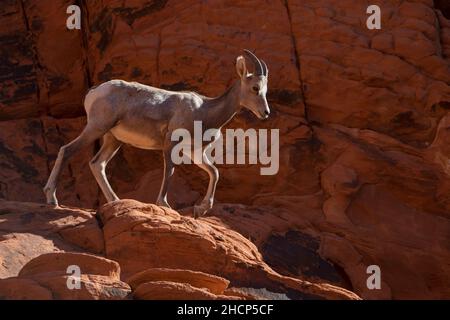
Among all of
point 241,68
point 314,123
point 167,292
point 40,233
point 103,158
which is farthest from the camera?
point 314,123

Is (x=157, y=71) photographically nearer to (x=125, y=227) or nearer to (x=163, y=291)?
(x=125, y=227)

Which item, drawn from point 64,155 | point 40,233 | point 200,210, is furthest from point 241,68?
point 40,233

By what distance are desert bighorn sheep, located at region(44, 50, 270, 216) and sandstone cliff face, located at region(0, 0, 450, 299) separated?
1863 millimetres

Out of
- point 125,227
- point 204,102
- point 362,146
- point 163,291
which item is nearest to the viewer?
point 163,291

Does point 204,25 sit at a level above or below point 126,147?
above

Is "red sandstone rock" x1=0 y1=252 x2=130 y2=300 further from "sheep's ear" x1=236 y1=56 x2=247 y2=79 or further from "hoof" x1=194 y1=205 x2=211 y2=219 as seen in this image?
"sheep's ear" x1=236 y1=56 x2=247 y2=79

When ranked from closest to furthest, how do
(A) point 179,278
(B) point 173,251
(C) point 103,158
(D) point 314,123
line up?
(A) point 179,278 < (B) point 173,251 < (C) point 103,158 < (D) point 314,123

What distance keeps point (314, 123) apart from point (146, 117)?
440cm

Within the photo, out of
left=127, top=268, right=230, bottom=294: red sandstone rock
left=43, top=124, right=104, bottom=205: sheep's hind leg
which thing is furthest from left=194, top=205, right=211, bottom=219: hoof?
left=127, top=268, right=230, bottom=294: red sandstone rock

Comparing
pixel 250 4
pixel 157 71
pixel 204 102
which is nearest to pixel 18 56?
pixel 157 71

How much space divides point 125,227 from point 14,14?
8.34 meters

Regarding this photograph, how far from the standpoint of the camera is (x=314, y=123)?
636 inches

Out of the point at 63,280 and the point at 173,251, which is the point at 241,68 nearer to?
the point at 173,251

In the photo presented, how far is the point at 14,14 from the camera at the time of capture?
59.5ft
